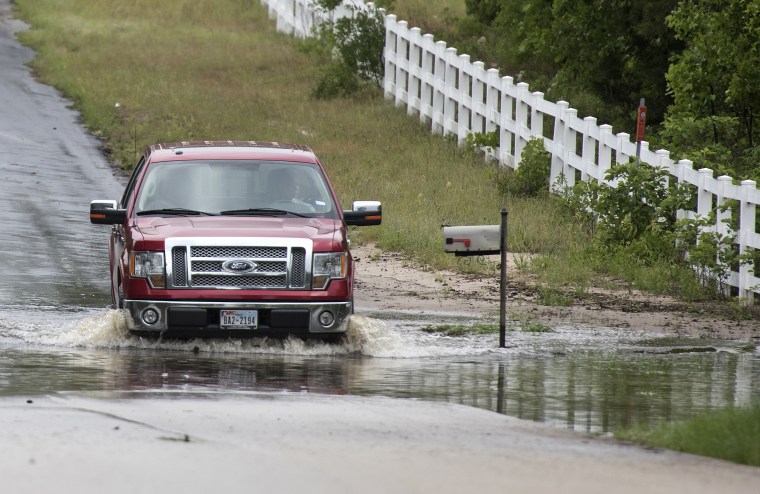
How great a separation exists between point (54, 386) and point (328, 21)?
25923 mm

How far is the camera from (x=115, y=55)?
122 feet

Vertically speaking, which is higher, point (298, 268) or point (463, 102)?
point (463, 102)

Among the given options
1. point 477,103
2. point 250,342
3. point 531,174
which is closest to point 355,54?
point 477,103

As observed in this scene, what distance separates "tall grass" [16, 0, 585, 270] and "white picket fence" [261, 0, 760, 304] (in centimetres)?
51

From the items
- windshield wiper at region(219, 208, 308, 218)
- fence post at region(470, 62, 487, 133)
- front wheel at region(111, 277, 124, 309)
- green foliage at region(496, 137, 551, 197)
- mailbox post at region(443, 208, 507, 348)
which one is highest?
fence post at region(470, 62, 487, 133)

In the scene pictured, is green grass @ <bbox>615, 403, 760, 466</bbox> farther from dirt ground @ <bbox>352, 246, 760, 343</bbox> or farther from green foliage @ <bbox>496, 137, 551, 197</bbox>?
green foliage @ <bbox>496, 137, 551, 197</bbox>

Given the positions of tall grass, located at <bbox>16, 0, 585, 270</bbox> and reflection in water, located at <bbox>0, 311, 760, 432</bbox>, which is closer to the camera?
reflection in water, located at <bbox>0, 311, 760, 432</bbox>

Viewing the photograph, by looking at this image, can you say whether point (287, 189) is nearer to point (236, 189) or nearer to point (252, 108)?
point (236, 189)

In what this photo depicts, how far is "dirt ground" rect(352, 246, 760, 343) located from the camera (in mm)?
14836

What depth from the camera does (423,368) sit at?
12.2m

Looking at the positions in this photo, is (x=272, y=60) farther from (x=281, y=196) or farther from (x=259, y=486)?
(x=259, y=486)

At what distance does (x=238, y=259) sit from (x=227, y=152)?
1.83m

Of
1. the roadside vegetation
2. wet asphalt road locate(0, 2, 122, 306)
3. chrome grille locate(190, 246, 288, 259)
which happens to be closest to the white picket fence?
the roadside vegetation

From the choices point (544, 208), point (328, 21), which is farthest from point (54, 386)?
point (328, 21)
